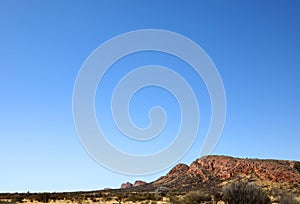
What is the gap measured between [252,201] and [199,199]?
12163mm

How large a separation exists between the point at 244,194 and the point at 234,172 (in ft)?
253

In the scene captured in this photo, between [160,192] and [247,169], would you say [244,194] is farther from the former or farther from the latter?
[247,169]

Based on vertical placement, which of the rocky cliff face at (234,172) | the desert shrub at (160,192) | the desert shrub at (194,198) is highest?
the rocky cliff face at (234,172)

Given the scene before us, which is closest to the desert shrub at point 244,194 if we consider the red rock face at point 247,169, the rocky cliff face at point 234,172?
the rocky cliff face at point 234,172

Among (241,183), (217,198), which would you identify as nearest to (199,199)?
(217,198)

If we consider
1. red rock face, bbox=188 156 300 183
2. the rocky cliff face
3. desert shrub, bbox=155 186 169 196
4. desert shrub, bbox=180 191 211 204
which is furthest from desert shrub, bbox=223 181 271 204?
red rock face, bbox=188 156 300 183

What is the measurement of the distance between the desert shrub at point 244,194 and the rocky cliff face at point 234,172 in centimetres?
5956

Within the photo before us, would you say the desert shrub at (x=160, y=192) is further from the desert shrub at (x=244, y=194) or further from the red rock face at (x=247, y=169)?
the red rock face at (x=247, y=169)

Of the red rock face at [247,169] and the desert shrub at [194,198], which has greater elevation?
the red rock face at [247,169]

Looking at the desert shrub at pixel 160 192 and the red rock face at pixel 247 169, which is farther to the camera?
the red rock face at pixel 247 169

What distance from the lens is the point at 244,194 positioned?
29.8 m

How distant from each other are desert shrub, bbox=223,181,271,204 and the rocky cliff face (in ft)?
195

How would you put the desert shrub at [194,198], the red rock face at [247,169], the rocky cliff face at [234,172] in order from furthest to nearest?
the red rock face at [247,169] < the rocky cliff face at [234,172] < the desert shrub at [194,198]

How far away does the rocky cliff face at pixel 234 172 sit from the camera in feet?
308
